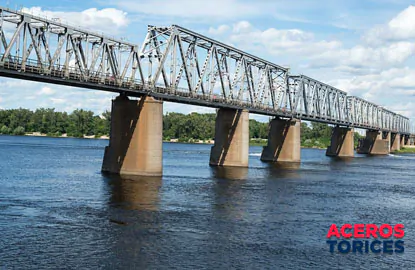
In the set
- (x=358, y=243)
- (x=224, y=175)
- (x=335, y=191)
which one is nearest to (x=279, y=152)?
(x=224, y=175)

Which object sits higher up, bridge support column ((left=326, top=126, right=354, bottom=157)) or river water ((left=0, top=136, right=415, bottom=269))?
bridge support column ((left=326, top=126, right=354, bottom=157))

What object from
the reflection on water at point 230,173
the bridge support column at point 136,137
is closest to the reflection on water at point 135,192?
the bridge support column at point 136,137

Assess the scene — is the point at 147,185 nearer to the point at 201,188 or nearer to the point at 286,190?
the point at 201,188

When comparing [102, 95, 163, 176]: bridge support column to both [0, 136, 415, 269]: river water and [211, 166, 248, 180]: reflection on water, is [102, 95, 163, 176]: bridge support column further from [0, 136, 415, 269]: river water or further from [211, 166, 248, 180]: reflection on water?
[211, 166, 248, 180]: reflection on water

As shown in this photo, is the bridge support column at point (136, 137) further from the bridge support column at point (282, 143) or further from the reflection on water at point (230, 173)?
the bridge support column at point (282, 143)

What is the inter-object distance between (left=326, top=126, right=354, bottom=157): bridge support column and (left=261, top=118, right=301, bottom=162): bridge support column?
50.9 metres

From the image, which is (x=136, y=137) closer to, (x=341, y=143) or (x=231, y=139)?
(x=231, y=139)

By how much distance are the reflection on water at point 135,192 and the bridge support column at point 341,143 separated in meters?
110

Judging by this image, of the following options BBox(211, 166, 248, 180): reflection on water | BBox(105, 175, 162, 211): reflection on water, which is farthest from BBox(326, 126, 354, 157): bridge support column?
BBox(105, 175, 162, 211): reflection on water

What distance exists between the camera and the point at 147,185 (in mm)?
60156

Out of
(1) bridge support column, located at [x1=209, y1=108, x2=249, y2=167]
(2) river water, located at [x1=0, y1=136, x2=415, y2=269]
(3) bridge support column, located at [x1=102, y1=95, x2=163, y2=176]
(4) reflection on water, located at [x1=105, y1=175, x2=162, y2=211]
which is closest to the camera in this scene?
(2) river water, located at [x1=0, y1=136, x2=415, y2=269]

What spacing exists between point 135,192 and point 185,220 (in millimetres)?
14442

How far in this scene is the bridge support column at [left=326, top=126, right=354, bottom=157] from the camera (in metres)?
167

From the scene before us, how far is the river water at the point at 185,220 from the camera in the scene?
100 feet
